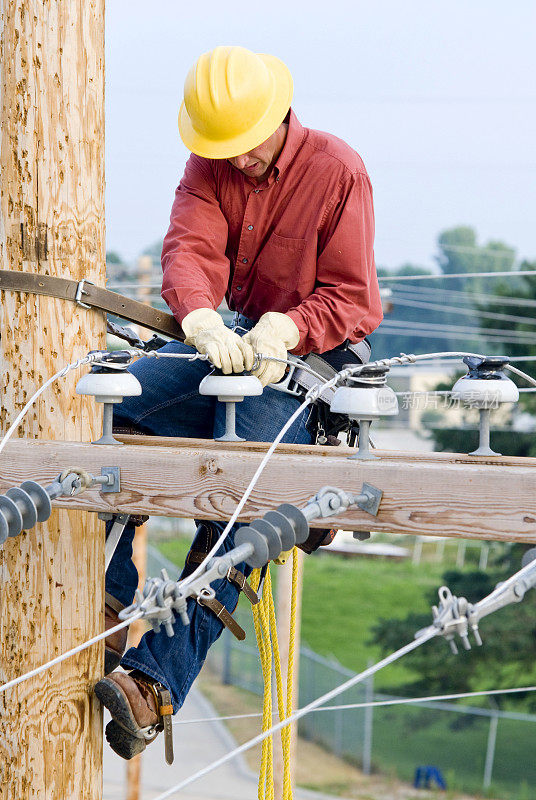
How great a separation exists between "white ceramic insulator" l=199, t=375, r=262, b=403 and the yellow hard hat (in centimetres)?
81

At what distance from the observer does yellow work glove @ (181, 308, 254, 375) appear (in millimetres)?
2506

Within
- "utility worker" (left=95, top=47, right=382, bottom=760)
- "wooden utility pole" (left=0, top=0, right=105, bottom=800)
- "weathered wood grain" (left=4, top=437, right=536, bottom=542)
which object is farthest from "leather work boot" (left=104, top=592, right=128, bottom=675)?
"weathered wood grain" (left=4, top=437, right=536, bottom=542)

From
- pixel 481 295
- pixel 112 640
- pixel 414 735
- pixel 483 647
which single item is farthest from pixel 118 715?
pixel 414 735

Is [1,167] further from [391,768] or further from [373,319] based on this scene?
[391,768]

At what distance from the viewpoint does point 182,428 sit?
299cm

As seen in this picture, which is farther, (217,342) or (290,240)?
(290,240)

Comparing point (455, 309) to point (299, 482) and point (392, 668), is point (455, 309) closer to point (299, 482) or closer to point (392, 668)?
point (299, 482)

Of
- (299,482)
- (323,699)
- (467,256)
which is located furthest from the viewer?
(467,256)

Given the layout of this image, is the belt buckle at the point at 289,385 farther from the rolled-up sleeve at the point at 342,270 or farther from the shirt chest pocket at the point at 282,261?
the shirt chest pocket at the point at 282,261

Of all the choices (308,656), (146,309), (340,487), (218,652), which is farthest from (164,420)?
(218,652)

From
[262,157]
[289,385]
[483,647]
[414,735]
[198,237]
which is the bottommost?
[414,735]

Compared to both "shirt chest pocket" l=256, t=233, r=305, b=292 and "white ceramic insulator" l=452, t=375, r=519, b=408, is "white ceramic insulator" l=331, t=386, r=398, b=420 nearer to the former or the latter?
"white ceramic insulator" l=452, t=375, r=519, b=408

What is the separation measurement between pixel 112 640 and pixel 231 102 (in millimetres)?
1590

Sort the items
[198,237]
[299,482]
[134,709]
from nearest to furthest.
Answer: [299,482] < [134,709] < [198,237]
